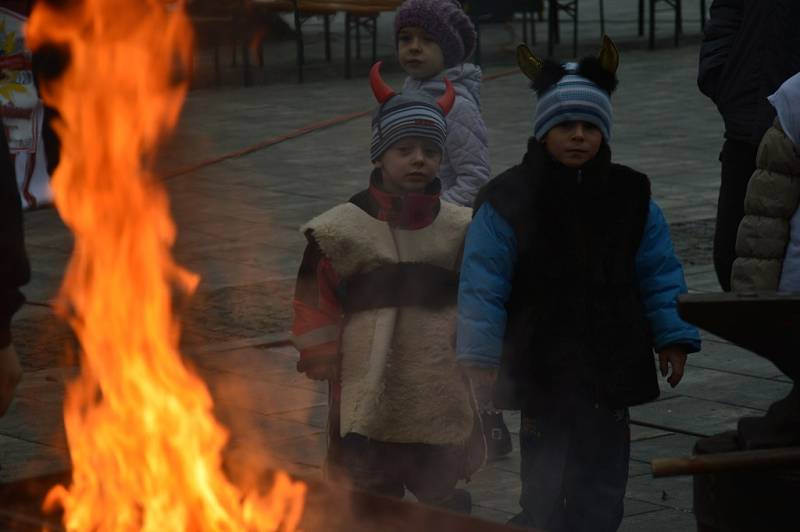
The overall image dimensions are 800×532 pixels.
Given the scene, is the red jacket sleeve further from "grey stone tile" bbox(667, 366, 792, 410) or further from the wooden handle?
"grey stone tile" bbox(667, 366, 792, 410)

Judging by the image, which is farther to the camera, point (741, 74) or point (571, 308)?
point (741, 74)

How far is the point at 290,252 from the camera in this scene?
10320mm

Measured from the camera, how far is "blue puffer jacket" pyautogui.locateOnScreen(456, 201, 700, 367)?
5066 millimetres

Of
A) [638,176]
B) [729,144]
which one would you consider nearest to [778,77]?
[729,144]

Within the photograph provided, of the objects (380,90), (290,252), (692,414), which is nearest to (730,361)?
(692,414)

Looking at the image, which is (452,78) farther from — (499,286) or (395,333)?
(499,286)

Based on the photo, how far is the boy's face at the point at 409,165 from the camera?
Result: 5527mm

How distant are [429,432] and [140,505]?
1.23 metres

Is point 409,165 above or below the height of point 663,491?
above

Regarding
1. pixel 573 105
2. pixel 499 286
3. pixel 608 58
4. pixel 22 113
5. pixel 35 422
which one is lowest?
pixel 35 422

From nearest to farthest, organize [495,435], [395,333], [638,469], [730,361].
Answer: [395,333]
[638,469]
[495,435]
[730,361]

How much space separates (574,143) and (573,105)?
0.11 meters

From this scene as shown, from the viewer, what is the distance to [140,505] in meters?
4.39

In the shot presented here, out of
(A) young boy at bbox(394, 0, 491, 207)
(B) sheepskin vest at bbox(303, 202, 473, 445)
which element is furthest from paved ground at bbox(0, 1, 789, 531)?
(A) young boy at bbox(394, 0, 491, 207)
